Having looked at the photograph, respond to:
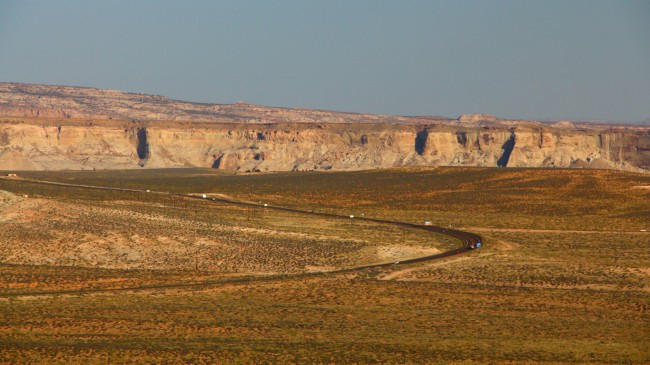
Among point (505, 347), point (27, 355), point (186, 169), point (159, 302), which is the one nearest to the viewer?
point (27, 355)

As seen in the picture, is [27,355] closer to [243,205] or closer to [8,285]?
[8,285]

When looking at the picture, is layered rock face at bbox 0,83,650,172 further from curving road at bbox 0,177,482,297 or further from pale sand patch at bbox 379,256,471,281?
pale sand patch at bbox 379,256,471,281

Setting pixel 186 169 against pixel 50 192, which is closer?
pixel 50 192

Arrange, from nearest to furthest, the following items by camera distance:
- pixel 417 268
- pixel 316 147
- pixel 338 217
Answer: pixel 417 268
pixel 338 217
pixel 316 147

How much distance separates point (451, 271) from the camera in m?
53.1

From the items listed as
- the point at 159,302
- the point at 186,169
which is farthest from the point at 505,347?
the point at 186,169

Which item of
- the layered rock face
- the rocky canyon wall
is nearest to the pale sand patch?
the layered rock face

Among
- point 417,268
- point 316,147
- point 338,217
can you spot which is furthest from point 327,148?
point 417,268

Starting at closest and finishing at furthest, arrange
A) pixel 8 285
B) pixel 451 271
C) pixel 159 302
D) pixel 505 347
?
pixel 505 347 < pixel 159 302 < pixel 8 285 < pixel 451 271

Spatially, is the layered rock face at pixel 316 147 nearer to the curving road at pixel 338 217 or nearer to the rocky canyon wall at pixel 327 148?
the rocky canyon wall at pixel 327 148

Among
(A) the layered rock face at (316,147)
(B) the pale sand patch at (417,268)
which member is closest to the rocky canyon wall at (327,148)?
(A) the layered rock face at (316,147)

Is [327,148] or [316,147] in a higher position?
[316,147]

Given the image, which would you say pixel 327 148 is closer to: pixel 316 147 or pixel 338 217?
pixel 316 147

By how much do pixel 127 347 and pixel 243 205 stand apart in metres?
60.0
